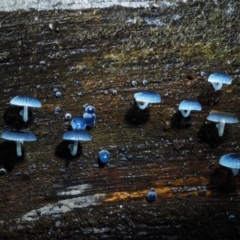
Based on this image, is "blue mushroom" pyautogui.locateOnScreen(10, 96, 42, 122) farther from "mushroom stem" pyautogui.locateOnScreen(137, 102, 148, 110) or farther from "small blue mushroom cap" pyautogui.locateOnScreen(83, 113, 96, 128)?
"mushroom stem" pyautogui.locateOnScreen(137, 102, 148, 110)

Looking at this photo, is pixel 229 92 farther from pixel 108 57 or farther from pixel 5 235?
pixel 5 235

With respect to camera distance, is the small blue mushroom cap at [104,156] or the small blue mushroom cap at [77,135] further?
the small blue mushroom cap at [104,156]

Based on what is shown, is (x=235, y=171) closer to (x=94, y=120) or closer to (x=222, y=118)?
(x=222, y=118)

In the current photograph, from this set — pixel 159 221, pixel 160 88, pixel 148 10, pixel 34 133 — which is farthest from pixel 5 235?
pixel 148 10

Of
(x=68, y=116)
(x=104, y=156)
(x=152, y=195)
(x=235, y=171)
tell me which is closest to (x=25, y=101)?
(x=68, y=116)

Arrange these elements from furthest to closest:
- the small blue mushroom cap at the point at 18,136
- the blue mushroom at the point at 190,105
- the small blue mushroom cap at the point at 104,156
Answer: the small blue mushroom cap at the point at 104,156 < the blue mushroom at the point at 190,105 < the small blue mushroom cap at the point at 18,136

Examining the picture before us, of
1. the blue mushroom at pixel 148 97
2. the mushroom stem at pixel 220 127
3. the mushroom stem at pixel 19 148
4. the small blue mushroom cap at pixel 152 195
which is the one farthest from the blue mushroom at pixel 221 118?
the mushroom stem at pixel 19 148

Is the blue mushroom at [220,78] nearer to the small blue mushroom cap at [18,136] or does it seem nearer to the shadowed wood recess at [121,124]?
the shadowed wood recess at [121,124]

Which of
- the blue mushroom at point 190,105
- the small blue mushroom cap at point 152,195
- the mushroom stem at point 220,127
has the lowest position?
the small blue mushroom cap at point 152,195
